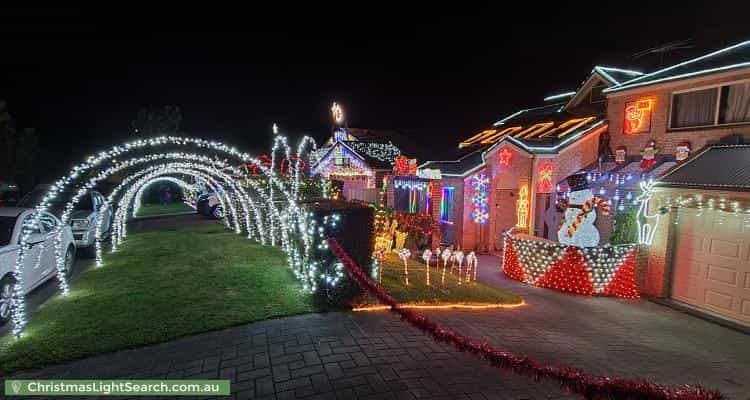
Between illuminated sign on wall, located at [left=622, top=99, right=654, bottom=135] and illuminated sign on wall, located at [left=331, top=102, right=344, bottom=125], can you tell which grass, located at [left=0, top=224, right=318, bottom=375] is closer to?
illuminated sign on wall, located at [left=622, top=99, right=654, bottom=135]

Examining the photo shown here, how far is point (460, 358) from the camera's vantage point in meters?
4.73

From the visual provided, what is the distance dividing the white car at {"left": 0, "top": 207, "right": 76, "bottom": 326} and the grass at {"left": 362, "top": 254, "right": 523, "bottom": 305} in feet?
18.4

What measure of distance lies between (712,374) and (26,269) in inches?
418

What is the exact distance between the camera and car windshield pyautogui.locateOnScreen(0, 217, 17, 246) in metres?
6.36

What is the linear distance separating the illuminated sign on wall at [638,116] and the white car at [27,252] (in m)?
13.7

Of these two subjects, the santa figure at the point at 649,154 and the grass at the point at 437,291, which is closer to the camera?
the grass at the point at 437,291

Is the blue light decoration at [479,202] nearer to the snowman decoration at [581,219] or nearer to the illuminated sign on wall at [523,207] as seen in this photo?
the illuminated sign on wall at [523,207]

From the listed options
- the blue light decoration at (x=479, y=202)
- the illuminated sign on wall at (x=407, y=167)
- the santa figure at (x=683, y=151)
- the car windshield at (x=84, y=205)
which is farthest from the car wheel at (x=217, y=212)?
the santa figure at (x=683, y=151)

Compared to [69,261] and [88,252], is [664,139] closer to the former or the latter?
[69,261]

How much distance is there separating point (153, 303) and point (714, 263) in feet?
35.0

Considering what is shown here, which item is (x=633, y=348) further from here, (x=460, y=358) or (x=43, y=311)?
(x=43, y=311)

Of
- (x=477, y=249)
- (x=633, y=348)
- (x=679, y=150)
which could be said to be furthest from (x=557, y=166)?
(x=633, y=348)

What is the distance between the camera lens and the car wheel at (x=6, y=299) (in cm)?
572

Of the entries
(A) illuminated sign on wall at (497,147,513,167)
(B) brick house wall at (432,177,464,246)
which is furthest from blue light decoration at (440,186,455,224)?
(A) illuminated sign on wall at (497,147,513,167)
